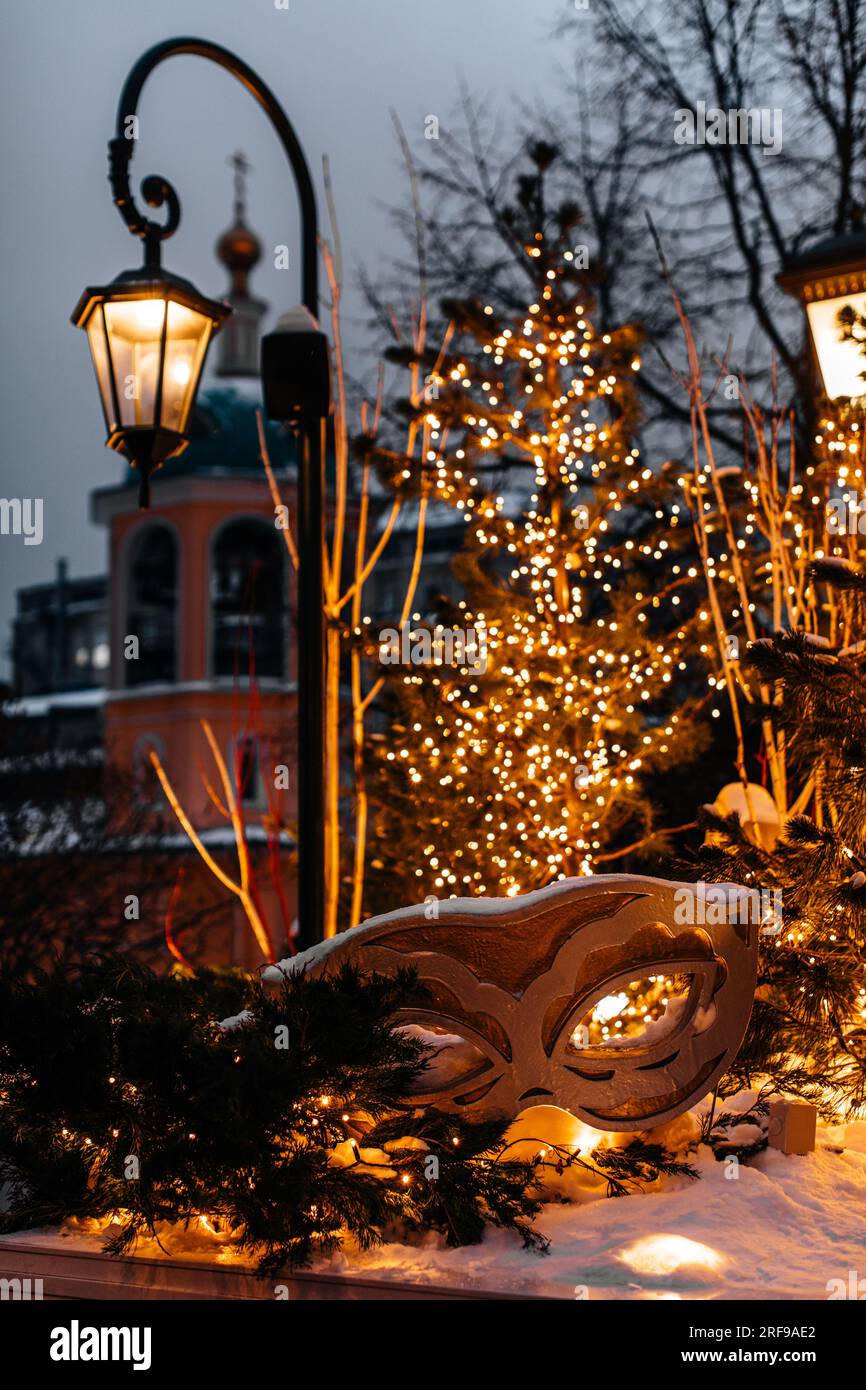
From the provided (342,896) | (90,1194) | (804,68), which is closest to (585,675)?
(342,896)

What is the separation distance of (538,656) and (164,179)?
2.92 meters

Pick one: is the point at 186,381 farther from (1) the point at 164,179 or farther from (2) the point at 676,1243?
(2) the point at 676,1243

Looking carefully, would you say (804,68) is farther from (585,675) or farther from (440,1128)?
(440,1128)

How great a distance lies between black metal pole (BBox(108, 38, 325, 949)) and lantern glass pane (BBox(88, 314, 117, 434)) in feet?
1.38

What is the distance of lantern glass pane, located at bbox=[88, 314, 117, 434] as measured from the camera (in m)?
5.80

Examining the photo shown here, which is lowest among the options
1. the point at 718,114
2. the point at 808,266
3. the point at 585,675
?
the point at 585,675

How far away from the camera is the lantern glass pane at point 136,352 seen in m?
5.75

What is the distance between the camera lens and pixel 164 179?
6.35 metres
